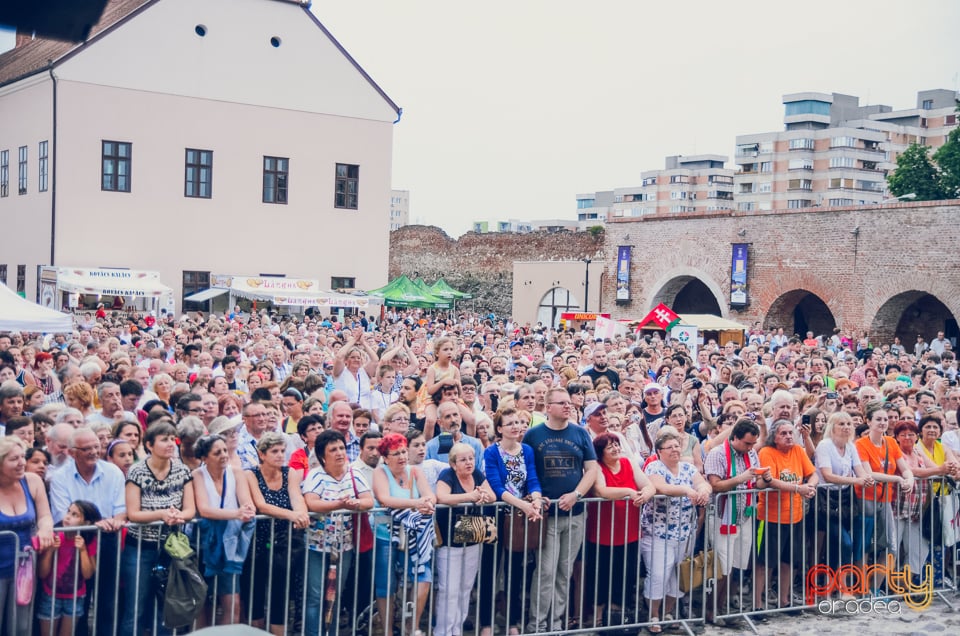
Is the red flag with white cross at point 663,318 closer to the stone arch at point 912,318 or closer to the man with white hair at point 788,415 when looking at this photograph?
the stone arch at point 912,318

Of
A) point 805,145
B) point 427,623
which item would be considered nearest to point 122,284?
point 427,623

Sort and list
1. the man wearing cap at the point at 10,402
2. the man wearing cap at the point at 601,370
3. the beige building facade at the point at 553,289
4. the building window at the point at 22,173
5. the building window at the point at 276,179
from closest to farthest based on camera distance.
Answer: the man wearing cap at the point at 10,402 → the man wearing cap at the point at 601,370 → the building window at the point at 22,173 → the building window at the point at 276,179 → the beige building facade at the point at 553,289

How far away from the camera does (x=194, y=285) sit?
32344mm

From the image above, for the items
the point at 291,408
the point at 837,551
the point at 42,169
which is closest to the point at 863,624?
the point at 837,551

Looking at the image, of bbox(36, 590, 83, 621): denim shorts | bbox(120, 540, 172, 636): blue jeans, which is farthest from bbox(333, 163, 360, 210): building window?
bbox(36, 590, 83, 621): denim shorts

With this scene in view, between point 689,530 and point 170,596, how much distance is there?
3.56 meters

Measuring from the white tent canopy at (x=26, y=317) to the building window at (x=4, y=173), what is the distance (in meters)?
23.8

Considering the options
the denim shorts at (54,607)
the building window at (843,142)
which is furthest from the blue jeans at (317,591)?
the building window at (843,142)

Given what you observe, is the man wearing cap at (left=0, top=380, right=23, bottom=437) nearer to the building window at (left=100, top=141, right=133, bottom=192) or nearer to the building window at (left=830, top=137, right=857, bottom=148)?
the building window at (left=100, top=141, right=133, bottom=192)

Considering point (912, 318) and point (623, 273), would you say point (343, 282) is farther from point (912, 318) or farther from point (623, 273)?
point (912, 318)

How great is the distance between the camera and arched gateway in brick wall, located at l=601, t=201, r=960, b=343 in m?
27.5

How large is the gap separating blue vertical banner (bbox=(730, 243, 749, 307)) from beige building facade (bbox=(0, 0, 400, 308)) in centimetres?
1208

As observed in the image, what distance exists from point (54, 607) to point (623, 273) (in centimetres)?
3203

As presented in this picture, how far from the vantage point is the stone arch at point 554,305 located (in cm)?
3988
